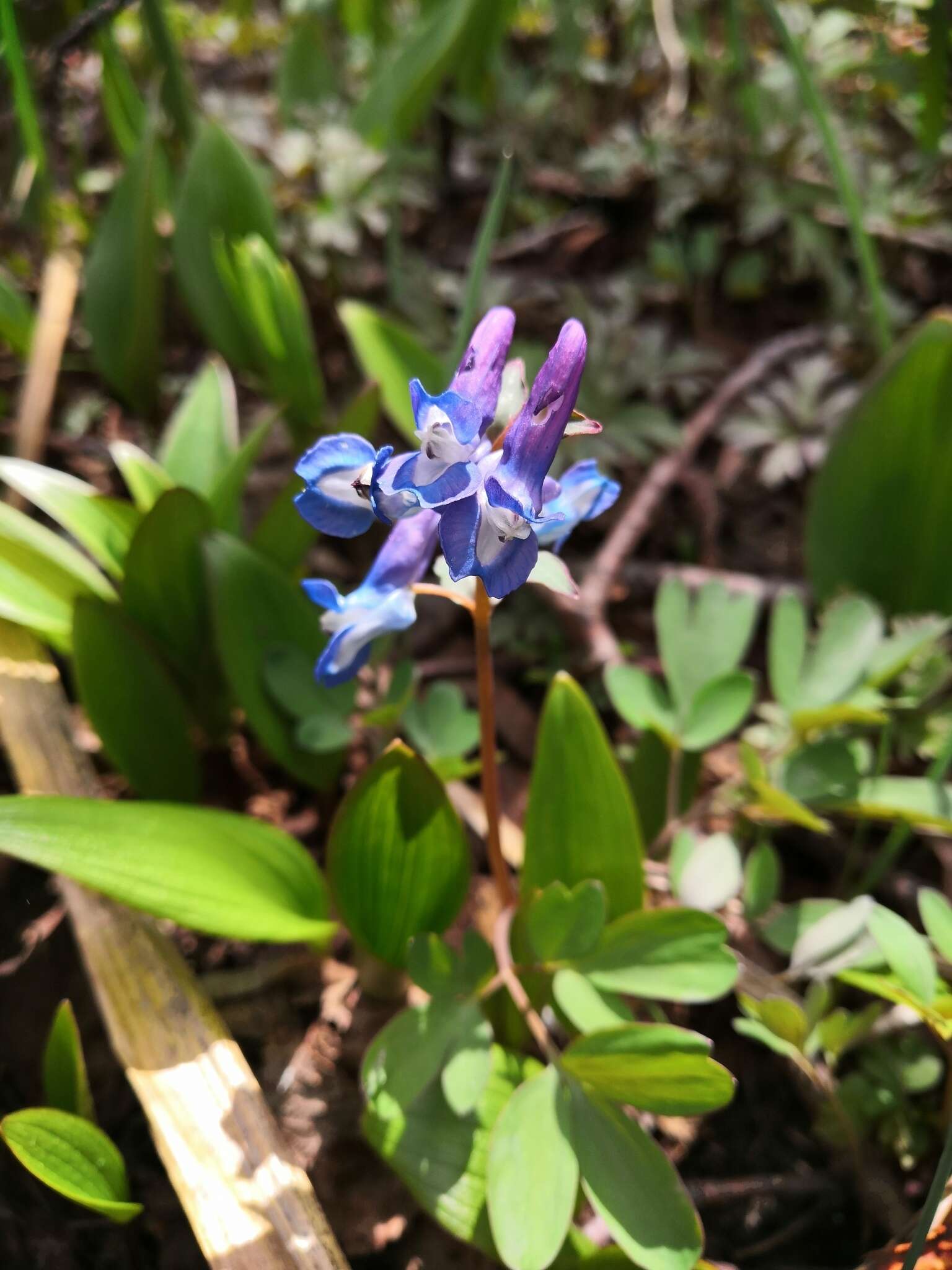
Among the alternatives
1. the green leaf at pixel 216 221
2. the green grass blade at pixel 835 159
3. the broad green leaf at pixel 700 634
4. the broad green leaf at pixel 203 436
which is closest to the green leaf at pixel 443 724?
the broad green leaf at pixel 700 634

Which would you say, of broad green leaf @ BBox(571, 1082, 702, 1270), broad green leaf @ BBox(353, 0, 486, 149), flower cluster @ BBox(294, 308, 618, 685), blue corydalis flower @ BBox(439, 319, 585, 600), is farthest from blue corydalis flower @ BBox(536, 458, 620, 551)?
broad green leaf @ BBox(353, 0, 486, 149)

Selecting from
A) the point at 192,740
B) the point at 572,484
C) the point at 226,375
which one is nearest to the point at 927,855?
the point at 572,484

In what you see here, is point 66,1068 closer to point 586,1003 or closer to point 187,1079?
point 187,1079

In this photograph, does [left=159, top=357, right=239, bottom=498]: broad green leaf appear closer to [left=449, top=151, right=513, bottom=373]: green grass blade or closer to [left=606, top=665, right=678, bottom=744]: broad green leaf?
[left=449, top=151, right=513, bottom=373]: green grass blade

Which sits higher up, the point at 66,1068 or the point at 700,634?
the point at 700,634

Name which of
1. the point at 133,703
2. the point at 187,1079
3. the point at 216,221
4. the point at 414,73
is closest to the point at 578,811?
the point at 187,1079

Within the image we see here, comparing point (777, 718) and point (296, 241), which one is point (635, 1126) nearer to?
point (777, 718)
